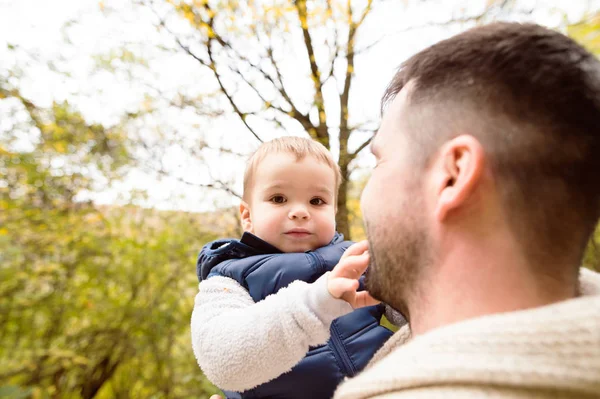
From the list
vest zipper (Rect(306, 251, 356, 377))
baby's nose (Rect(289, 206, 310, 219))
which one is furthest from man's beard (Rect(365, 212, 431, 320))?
baby's nose (Rect(289, 206, 310, 219))

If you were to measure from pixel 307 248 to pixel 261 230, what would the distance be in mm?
215

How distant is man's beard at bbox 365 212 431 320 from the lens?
0.87 metres

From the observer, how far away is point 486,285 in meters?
0.75

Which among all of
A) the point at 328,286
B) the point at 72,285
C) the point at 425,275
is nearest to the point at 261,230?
the point at 328,286

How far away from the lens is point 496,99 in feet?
2.60

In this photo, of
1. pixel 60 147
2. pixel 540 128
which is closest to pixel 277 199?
pixel 540 128

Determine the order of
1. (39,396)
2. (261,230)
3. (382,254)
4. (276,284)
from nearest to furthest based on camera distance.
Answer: (382,254), (276,284), (261,230), (39,396)

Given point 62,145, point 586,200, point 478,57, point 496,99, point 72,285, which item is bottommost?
point 72,285

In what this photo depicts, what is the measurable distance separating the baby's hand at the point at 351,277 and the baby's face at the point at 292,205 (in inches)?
16.8

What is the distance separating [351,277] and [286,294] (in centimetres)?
21

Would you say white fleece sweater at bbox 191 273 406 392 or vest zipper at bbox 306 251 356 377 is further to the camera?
vest zipper at bbox 306 251 356 377

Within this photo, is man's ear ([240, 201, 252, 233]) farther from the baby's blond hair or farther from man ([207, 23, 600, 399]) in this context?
man ([207, 23, 600, 399])

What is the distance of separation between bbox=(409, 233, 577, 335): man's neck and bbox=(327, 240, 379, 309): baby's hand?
261 millimetres

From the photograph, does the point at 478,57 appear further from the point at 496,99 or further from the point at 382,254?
the point at 382,254
